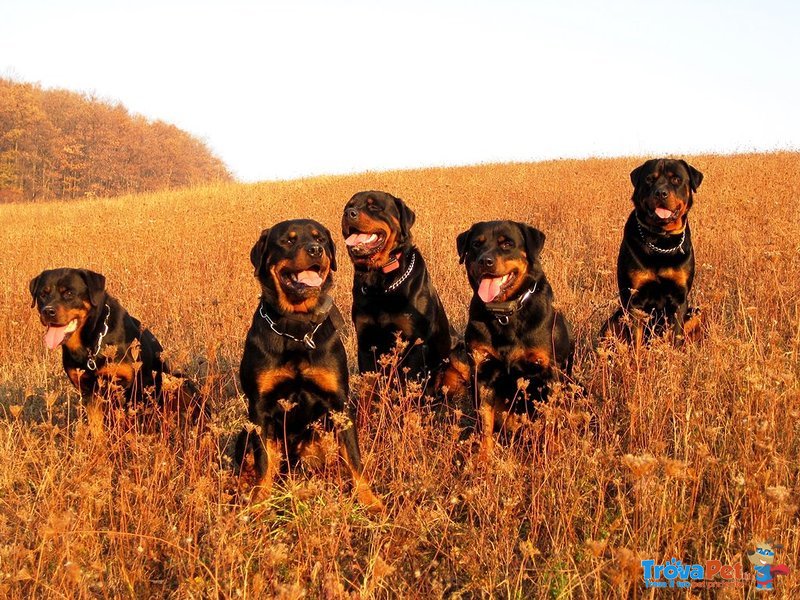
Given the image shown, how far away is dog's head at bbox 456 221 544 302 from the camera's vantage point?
379 cm

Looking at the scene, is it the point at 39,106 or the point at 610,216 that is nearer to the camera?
the point at 610,216

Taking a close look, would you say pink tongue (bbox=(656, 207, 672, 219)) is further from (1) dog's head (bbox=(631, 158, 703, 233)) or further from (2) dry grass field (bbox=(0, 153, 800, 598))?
(2) dry grass field (bbox=(0, 153, 800, 598))

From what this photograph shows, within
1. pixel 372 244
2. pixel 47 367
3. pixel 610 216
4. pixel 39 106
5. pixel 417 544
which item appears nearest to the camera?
pixel 417 544

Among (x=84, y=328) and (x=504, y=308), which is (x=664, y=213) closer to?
(x=504, y=308)

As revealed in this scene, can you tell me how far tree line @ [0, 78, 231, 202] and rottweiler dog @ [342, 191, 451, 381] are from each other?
971 inches

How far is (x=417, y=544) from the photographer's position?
8.71 ft

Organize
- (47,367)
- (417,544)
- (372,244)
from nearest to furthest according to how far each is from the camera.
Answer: (417,544) → (372,244) → (47,367)

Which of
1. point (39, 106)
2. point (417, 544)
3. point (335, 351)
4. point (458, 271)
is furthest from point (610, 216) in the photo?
point (39, 106)

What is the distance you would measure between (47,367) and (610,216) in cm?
790

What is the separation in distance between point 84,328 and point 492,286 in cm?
263

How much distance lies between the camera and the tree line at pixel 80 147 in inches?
1121

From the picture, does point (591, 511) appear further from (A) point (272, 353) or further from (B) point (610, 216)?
(B) point (610, 216)

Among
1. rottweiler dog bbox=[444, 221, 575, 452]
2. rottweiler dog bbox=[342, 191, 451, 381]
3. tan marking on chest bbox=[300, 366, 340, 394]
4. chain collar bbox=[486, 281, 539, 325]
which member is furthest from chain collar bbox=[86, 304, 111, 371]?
chain collar bbox=[486, 281, 539, 325]

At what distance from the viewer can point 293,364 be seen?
330 centimetres
